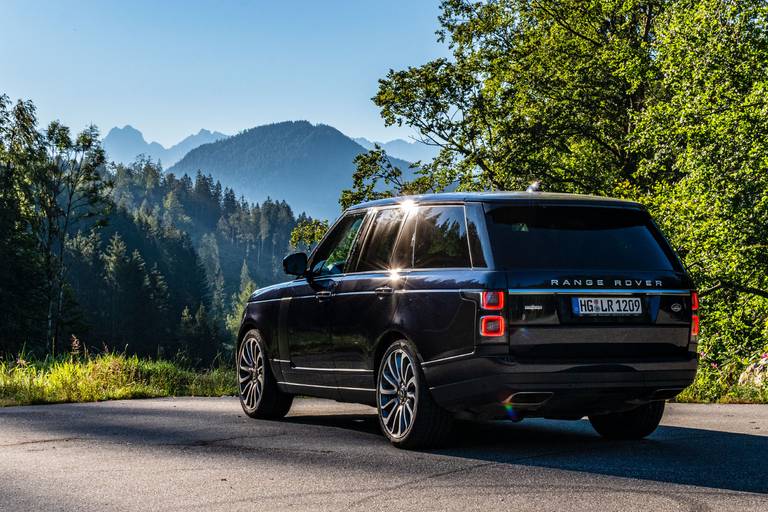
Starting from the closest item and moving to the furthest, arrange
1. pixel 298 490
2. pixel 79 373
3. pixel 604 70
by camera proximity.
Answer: pixel 298 490
pixel 79 373
pixel 604 70

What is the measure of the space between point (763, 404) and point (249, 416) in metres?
5.91

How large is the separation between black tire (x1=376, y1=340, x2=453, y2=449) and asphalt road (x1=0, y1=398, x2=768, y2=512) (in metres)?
0.13

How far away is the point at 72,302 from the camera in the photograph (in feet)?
237

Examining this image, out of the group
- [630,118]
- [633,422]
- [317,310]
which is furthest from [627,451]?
[630,118]

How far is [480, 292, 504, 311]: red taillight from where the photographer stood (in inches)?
274

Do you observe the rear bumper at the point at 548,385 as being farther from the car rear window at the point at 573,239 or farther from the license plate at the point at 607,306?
the car rear window at the point at 573,239

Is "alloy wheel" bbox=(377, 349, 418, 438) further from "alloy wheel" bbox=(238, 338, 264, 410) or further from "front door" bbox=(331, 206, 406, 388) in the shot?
"alloy wheel" bbox=(238, 338, 264, 410)

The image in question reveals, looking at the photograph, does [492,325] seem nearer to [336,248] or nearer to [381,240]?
[381,240]

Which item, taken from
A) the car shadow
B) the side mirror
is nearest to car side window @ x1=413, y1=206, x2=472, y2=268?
the car shadow

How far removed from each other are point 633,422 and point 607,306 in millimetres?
1597

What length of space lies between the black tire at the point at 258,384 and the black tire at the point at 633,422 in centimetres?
311

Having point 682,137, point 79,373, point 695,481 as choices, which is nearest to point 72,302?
point 682,137

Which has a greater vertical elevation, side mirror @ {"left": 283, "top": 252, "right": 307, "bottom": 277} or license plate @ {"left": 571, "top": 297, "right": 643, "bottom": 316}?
side mirror @ {"left": 283, "top": 252, "right": 307, "bottom": 277}

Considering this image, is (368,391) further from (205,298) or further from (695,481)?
(205,298)
